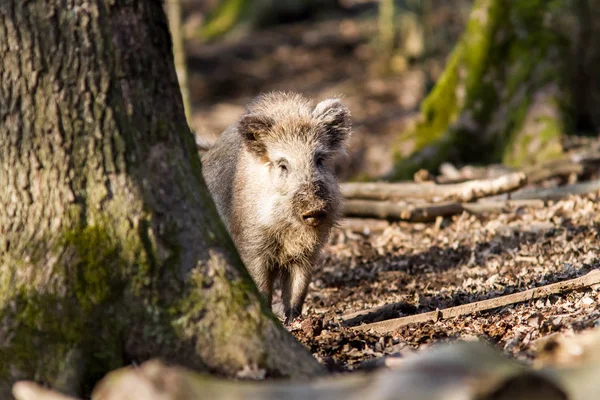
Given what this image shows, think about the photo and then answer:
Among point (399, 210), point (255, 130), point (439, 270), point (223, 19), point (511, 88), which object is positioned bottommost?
point (439, 270)

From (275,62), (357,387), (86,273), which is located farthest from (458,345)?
(275,62)

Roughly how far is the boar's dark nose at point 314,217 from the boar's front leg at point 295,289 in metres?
0.71

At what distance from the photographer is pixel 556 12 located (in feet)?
38.1

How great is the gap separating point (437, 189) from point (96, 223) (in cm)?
598

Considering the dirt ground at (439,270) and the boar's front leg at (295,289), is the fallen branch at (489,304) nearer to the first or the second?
the dirt ground at (439,270)

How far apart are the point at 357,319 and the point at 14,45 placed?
320 cm

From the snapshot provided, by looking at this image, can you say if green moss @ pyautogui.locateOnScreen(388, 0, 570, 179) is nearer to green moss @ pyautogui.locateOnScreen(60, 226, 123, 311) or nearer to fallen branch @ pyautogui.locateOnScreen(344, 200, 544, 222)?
fallen branch @ pyautogui.locateOnScreen(344, 200, 544, 222)

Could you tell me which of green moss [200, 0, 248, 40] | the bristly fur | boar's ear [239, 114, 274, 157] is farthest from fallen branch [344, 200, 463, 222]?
green moss [200, 0, 248, 40]

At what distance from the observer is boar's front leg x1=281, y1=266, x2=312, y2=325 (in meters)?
7.18

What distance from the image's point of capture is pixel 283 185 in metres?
7.34

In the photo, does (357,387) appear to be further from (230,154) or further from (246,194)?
(230,154)

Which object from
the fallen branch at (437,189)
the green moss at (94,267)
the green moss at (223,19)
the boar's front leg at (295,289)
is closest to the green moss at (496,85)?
the fallen branch at (437,189)

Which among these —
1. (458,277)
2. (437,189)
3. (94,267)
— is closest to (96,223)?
(94,267)

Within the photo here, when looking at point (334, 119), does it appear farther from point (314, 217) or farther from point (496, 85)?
point (496, 85)
